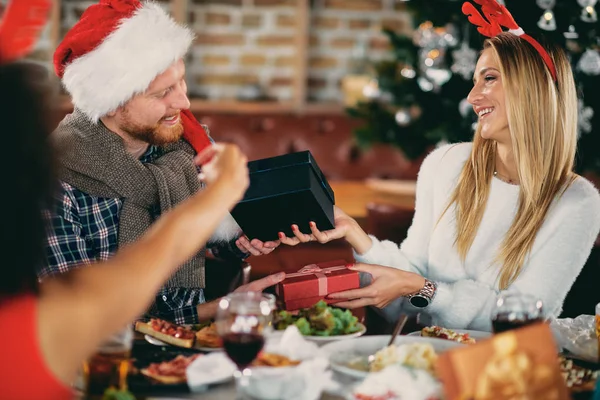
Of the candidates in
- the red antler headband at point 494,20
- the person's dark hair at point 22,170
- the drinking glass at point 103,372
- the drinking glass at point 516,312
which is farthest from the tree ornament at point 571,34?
the person's dark hair at point 22,170

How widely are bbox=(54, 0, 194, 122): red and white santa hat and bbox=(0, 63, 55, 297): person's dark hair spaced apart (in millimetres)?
1028

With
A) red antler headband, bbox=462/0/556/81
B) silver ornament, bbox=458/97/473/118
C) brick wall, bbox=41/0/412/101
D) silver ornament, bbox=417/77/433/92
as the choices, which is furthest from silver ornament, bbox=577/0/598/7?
brick wall, bbox=41/0/412/101

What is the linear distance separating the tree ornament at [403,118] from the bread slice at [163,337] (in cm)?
244

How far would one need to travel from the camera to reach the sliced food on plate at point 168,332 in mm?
1359

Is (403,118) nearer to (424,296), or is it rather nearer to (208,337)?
(424,296)

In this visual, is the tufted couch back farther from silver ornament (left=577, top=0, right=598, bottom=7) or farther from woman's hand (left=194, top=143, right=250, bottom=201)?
woman's hand (left=194, top=143, right=250, bottom=201)

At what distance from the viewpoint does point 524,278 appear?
174 centimetres

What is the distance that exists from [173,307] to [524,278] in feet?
2.89

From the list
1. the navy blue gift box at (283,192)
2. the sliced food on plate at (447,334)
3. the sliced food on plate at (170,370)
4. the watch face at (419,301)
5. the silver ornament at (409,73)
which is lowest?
the watch face at (419,301)

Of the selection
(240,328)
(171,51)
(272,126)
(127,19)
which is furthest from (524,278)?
(272,126)

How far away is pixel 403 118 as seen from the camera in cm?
364

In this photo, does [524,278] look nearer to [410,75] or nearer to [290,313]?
[290,313]

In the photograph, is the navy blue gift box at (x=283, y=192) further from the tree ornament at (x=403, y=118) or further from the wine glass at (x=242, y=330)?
the tree ornament at (x=403, y=118)

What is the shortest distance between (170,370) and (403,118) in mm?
2624
